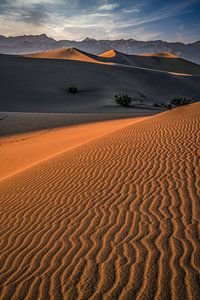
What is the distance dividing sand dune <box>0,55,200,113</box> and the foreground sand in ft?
69.3

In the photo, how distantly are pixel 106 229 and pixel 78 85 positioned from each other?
41.2 meters

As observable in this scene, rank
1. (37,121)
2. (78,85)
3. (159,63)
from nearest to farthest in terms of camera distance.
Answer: (37,121)
(78,85)
(159,63)

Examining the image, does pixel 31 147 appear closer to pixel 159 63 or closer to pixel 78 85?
pixel 78 85

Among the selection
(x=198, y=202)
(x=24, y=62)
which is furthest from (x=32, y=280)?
(x=24, y=62)

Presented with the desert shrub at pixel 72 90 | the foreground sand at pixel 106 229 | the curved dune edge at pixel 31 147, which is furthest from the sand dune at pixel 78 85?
the foreground sand at pixel 106 229

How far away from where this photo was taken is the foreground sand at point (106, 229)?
323 centimetres

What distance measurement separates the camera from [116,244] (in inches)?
155

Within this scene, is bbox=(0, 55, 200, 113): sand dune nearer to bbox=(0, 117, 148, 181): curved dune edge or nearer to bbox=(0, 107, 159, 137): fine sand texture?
bbox=(0, 107, 159, 137): fine sand texture

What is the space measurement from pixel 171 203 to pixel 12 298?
2900 millimetres

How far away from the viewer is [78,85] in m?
43.9

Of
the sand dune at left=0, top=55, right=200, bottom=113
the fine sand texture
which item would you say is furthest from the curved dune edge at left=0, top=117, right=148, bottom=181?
the sand dune at left=0, top=55, right=200, bottom=113

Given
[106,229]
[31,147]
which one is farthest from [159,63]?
[106,229]

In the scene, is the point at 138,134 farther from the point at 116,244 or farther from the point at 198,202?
the point at 116,244

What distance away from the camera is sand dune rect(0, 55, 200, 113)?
34.2m
